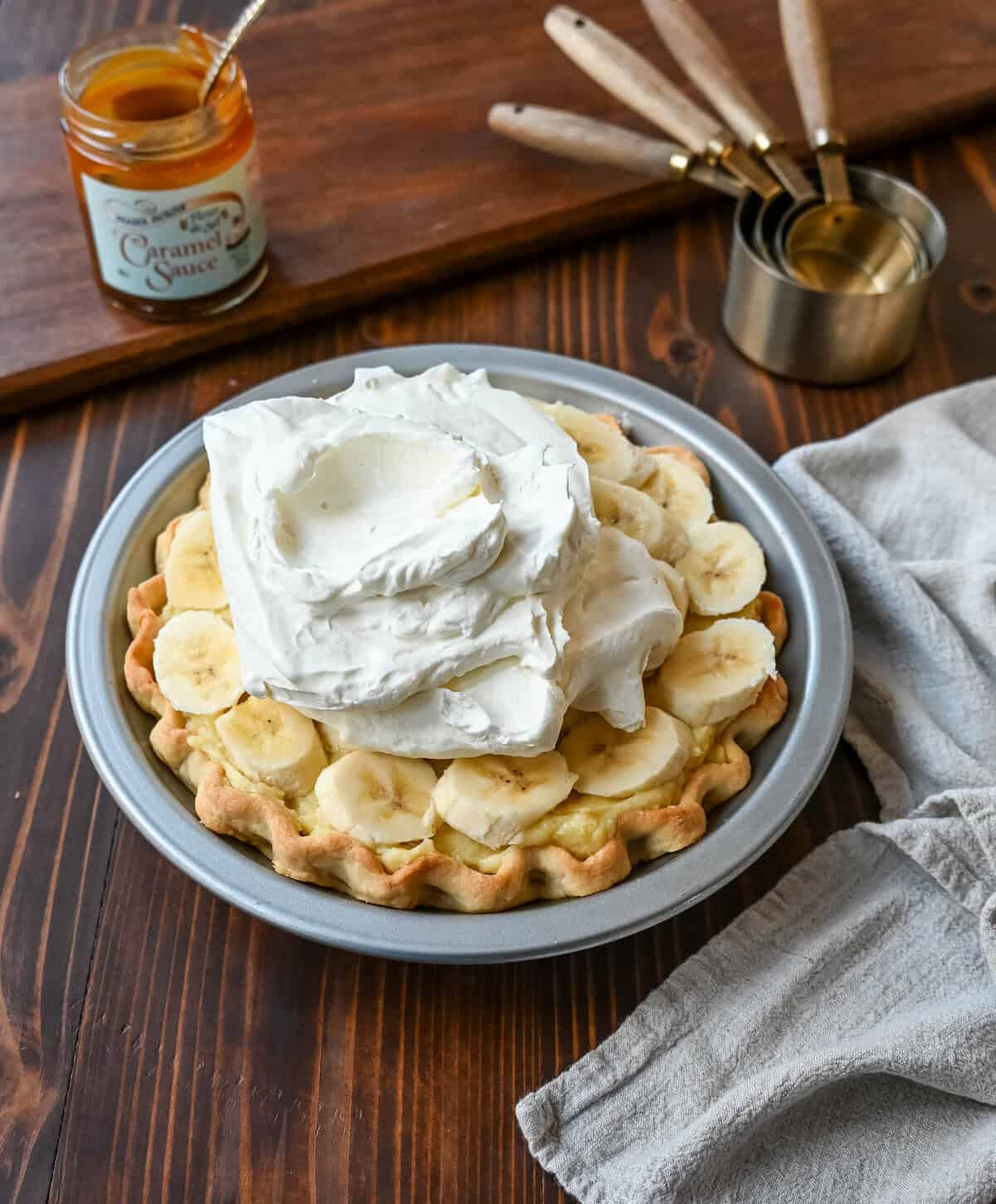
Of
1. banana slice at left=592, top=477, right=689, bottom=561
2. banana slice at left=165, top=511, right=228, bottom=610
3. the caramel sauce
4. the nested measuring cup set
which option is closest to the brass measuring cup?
the nested measuring cup set

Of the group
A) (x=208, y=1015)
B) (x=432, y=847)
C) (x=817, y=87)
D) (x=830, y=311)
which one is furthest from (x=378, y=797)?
(x=817, y=87)

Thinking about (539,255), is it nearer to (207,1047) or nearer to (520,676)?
(520,676)

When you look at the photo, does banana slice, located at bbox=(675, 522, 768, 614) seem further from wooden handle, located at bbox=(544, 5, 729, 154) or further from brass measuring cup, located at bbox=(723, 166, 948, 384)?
wooden handle, located at bbox=(544, 5, 729, 154)

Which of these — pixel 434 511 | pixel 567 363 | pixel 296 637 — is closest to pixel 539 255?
pixel 567 363

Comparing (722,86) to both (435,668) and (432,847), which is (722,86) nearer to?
(435,668)

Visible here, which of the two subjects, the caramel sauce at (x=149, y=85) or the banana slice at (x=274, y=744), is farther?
the caramel sauce at (x=149, y=85)

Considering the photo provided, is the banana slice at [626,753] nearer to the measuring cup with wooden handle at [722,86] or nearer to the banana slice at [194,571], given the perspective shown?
the banana slice at [194,571]

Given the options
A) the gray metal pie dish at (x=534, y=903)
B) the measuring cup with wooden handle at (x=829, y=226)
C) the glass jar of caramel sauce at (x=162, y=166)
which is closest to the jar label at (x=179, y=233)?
the glass jar of caramel sauce at (x=162, y=166)

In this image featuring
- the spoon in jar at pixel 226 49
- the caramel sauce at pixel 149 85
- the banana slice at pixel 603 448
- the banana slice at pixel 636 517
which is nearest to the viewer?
the banana slice at pixel 636 517
